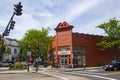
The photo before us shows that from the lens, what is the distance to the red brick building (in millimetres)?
55347

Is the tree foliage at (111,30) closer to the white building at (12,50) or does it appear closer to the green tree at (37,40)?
the green tree at (37,40)

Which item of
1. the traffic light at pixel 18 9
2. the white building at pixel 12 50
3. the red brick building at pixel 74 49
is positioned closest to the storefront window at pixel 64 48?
the red brick building at pixel 74 49

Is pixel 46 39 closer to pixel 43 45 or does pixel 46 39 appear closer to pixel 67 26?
pixel 43 45

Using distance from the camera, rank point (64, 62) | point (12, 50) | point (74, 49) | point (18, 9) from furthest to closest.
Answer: point (12, 50) → point (64, 62) → point (74, 49) → point (18, 9)

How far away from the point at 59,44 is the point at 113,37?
37.1 feet

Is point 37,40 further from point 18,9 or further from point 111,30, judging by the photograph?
point 18,9

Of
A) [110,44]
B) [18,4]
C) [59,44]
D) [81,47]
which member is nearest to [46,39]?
[59,44]

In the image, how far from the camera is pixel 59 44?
190 feet

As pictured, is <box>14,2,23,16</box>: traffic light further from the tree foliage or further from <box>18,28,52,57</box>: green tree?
<box>18,28,52,57</box>: green tree

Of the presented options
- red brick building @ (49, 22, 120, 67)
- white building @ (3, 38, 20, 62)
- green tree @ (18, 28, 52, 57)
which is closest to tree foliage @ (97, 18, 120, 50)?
red brick building @ (49, 22, 120, 67)

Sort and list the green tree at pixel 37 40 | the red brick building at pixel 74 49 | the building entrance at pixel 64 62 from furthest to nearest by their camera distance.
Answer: the green tree at pixel 37 40, the building entrance at pixel 64 62, the red brick building at pixel 74 49

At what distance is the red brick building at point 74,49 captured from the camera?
5535cm

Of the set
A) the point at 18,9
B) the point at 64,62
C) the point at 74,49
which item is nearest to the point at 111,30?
the point at 74,49

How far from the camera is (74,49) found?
55250mm
